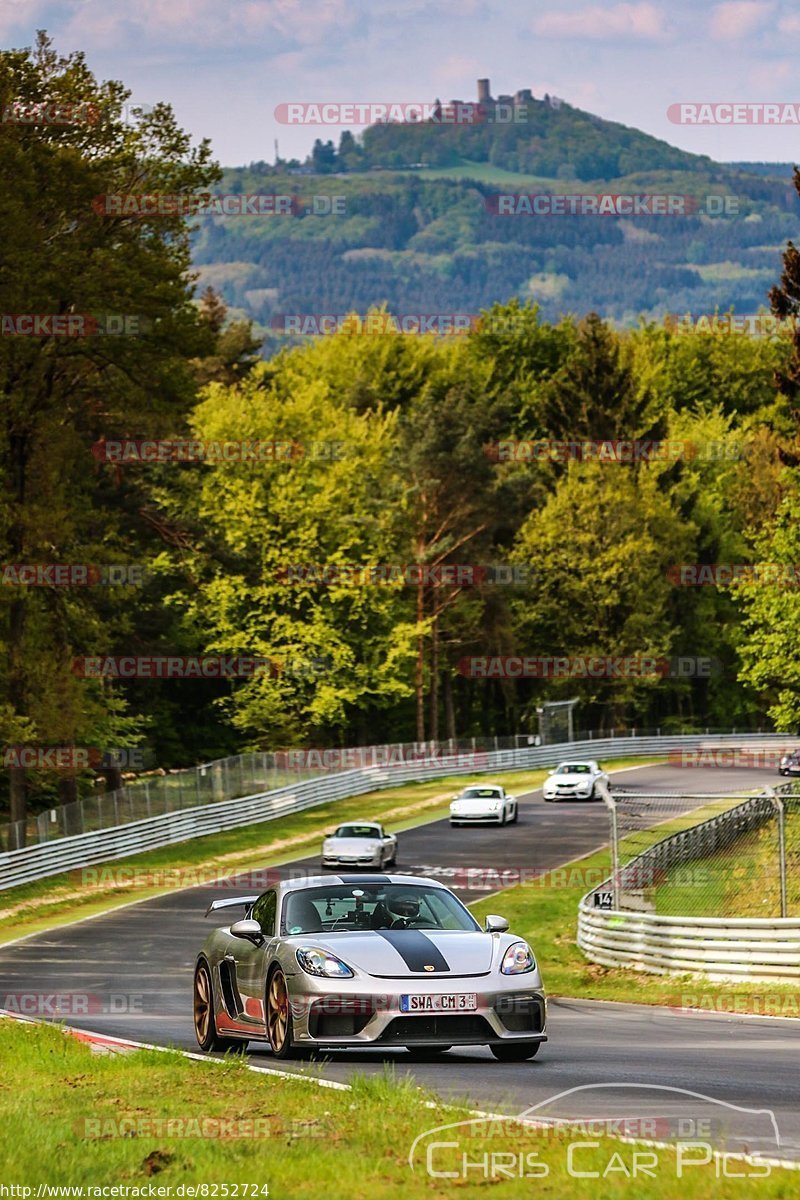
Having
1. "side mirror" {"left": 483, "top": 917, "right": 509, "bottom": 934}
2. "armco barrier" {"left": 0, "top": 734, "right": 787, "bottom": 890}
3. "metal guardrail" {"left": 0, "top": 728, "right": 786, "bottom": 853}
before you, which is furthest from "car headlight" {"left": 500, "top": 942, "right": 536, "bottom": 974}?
"metal guardrail" {"left": 0, "top": 728, "right": 786, "bottom": 853}

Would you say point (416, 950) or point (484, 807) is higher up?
point (416, 950)

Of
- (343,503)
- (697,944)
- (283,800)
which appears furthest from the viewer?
(343,503)

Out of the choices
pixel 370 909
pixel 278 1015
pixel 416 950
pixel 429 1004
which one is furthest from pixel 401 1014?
pixel 370 909

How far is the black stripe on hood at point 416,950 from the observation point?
12805 millimetres

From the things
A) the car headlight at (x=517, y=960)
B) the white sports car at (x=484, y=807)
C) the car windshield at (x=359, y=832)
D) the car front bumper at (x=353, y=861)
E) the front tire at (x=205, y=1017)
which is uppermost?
the car headlight at (x=517, y=960)

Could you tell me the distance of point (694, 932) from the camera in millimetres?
23172

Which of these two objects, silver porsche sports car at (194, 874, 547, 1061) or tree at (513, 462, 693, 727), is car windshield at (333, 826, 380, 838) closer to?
silver porsche sports car at (194, 874, 547, 1061)

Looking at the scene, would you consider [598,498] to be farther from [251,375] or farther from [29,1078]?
[29,1078]

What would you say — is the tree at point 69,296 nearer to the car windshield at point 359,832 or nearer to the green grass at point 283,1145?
the car windshield at point 359,832

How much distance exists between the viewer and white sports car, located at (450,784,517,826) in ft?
175

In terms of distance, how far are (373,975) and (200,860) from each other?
3515 centimetres

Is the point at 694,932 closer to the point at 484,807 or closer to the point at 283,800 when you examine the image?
the point at 484,807

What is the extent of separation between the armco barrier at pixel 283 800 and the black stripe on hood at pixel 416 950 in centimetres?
2941

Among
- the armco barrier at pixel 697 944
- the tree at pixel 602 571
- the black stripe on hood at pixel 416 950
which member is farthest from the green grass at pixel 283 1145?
the tree at pixel 602 571
